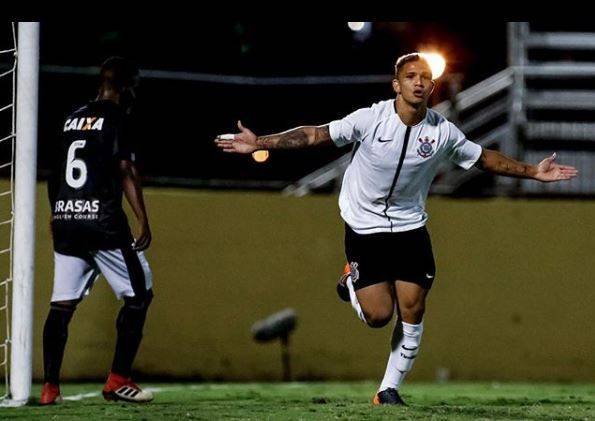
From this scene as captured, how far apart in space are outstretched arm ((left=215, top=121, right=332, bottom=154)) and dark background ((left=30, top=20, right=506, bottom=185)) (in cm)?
474

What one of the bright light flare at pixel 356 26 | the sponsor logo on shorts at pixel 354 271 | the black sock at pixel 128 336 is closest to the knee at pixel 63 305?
the black sock at pixel 128 336

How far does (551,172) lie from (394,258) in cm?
112

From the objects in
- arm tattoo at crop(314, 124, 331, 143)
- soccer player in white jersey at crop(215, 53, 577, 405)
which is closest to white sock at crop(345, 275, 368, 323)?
soccer player in white jersey at crop(215, 53, 577, 405)

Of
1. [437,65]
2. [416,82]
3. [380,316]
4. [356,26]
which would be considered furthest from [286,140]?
[356,26]

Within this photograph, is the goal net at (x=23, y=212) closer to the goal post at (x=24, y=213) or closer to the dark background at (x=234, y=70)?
the goal post at (x=24, y=213)

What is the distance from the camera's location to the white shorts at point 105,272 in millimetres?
8273

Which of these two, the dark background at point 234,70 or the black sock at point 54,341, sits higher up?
the dark background at point 234,70

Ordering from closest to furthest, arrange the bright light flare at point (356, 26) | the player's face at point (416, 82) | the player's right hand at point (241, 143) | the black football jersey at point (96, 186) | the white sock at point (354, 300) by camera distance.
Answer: the player's right hand at point (241, 143) < the player's face at point (416, 82) < the black football jersey at point (96, 186) < the white sock at point (354, 300) < the bright light flare at point (356, 26)

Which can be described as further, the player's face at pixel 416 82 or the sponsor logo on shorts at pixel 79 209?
the sponsor logo on shorts at pixel 79 209

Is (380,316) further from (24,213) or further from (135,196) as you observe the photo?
(24,213)

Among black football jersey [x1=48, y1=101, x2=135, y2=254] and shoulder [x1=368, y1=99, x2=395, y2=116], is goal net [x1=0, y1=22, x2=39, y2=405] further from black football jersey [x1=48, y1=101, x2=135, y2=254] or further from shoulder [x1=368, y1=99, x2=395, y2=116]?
shoulder [x1=368, y1=99, x2=395, y2=116]

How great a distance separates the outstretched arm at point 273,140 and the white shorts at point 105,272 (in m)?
0.98

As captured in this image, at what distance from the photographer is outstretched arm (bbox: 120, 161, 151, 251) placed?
320 inches

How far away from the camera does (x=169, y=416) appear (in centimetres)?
729
